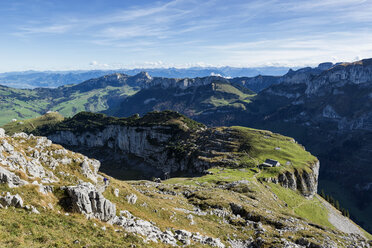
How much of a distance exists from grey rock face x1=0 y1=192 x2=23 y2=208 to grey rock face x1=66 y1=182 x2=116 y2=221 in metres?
6.40

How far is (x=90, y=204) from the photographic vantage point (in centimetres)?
3356

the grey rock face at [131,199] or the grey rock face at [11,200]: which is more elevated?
the grey rock face at [11,200]

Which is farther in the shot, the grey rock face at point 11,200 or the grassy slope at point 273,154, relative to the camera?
the grassy slope at point 273,154

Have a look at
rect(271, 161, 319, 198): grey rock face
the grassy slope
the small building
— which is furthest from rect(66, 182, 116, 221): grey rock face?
the small building

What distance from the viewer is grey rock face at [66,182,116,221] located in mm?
32969

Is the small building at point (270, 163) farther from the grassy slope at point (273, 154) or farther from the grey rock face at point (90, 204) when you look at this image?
the grey rock face at point (90, 204)

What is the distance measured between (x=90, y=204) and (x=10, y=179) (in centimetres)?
1106

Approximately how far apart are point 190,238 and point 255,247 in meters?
16.6

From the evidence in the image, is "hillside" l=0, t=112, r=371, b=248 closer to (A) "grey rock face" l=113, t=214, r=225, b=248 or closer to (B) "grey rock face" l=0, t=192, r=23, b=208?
(B) "grey rock face" l=0, t=192, r=23, b=208

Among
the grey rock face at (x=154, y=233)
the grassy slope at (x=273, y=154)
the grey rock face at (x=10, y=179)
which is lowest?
the grassy slope at (x=273, y=154)

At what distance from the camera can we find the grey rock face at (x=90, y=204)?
108 ft

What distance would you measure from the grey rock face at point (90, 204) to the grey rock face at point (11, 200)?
6402 millimetres

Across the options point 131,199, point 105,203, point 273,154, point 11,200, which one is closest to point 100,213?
point 105,203

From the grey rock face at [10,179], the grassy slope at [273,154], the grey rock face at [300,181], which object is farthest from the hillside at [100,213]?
the grassy slope at [273,154]
